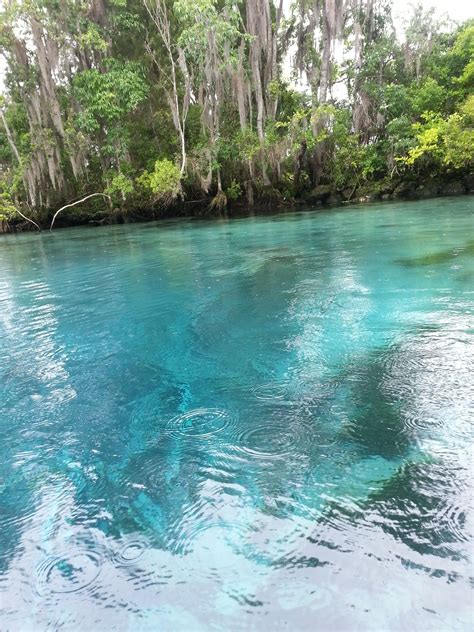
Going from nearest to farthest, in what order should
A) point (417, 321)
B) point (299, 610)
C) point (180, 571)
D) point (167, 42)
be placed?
point (299, 610)
point (180, 571)
point (417, 321)
point (167, 42)

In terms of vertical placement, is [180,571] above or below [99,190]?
below

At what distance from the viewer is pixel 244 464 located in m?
2.58

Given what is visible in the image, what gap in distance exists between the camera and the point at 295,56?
2194 centimetres

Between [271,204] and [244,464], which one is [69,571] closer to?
[244,464]

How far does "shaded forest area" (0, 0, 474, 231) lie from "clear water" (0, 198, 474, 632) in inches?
659

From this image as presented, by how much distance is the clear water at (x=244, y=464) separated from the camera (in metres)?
1.79

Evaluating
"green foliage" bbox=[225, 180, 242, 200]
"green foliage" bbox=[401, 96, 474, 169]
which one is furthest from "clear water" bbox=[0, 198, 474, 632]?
"green foliage" bbox=[225, 180, 242, 200]

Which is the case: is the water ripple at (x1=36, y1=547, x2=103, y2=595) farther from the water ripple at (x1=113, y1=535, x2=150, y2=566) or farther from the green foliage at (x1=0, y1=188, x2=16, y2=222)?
the green foliage at (x1=0, y1=188, x2=16, y2=222)

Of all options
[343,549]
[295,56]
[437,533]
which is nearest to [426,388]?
[437,533]

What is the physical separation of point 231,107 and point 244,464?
22.5 m

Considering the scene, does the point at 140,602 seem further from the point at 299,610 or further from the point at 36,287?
the point at 36,287

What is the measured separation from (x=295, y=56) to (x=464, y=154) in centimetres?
965

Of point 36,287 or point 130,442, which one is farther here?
point 36,287

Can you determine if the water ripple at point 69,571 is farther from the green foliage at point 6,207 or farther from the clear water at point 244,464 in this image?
the green foliage at point 6,207
